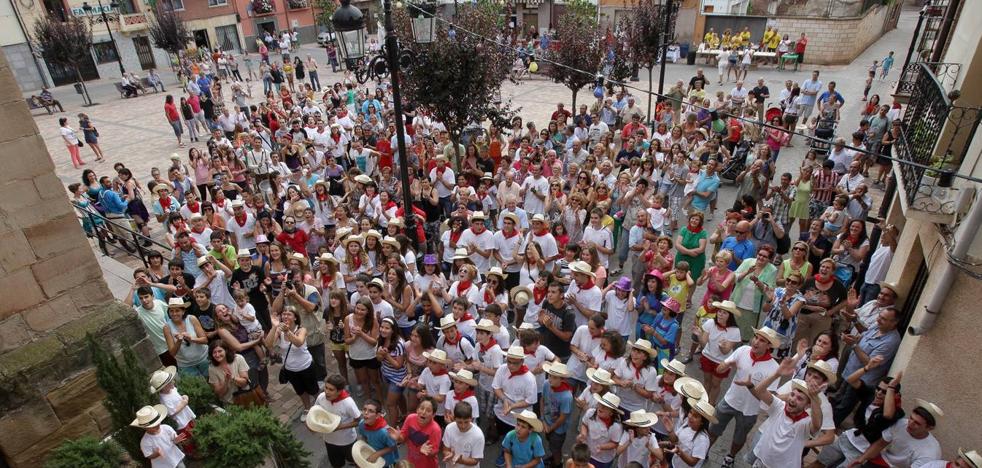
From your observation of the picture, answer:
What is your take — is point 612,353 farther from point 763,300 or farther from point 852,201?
point 852,201

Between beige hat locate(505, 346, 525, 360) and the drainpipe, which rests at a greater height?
the drainpipe

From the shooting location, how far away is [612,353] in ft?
18.2

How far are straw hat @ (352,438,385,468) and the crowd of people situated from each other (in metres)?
0.03

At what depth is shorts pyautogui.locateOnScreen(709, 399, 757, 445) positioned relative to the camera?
558cm

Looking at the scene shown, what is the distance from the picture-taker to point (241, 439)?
4.32 m

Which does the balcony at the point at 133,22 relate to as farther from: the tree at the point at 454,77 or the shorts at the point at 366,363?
the shorts at the point at 366,363

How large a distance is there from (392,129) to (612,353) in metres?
8.92

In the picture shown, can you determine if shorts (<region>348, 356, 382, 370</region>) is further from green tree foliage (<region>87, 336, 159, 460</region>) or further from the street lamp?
the street lamp

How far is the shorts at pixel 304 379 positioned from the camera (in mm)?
6383

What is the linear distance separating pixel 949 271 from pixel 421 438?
5030mm

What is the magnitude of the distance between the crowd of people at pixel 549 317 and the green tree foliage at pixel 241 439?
17.3 inches

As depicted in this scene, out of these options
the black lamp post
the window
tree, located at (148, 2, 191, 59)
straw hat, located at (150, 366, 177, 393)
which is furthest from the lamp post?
straw hat, located at (150, 366, 177, 393)

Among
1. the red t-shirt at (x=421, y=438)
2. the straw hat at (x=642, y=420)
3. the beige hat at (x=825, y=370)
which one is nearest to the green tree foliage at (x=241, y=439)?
the red t-shirt at (x=421, y=438)

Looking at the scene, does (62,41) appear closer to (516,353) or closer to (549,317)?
(549,317)
